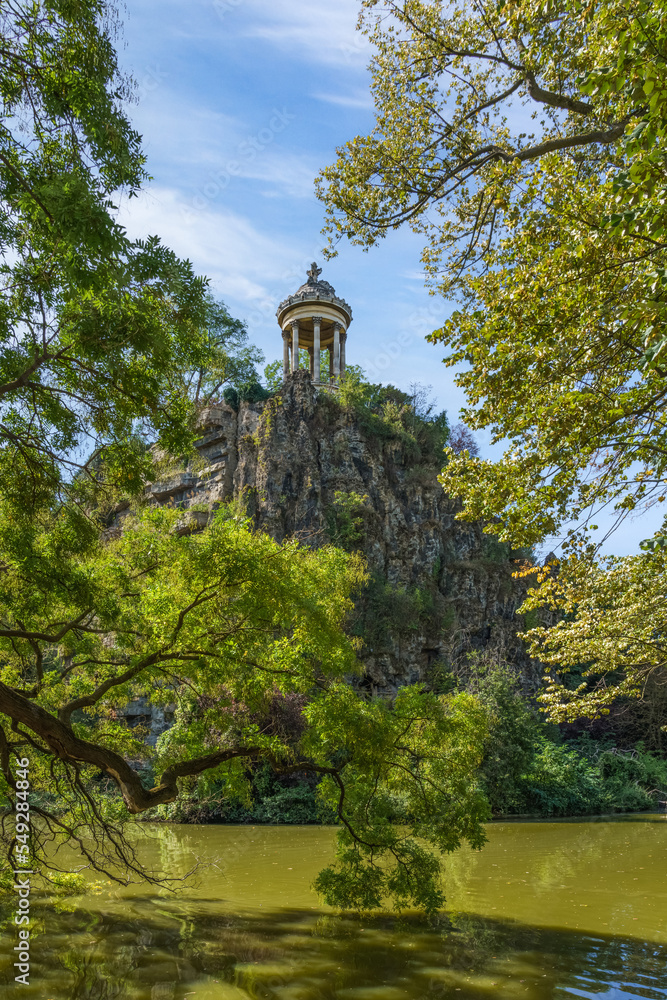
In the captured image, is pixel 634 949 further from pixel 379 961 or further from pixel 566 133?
pixel 566 133

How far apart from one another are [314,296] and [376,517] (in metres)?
13.8

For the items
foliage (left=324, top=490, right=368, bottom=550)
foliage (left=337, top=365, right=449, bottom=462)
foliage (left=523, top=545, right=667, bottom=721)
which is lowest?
foliage (left=523, top=545, right=667, bottom=721)

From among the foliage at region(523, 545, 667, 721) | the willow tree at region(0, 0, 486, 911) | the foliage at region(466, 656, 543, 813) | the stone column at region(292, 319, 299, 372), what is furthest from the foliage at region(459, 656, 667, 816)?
the stone column at region(292, 319, 299, 372)

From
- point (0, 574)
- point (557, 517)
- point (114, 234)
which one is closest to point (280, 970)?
point (0, 574)

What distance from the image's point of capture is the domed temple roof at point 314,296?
35844 millimetres

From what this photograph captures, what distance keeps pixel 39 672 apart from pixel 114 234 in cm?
588

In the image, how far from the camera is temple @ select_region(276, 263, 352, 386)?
117ft

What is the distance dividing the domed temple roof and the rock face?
24.4 ft

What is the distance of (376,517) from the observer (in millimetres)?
28781

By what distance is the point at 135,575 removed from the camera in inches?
323

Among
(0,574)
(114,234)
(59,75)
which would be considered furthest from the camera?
(0,574)

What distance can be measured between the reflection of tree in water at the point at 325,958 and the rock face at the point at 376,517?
57.0 feet

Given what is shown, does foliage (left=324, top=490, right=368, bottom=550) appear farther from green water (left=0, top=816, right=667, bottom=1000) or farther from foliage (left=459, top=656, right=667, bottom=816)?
green water (left=0, top=816, right=667, bottom=1000)

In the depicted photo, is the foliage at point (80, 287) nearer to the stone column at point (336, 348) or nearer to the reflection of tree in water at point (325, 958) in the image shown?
the reflection of tree in water at point (325, 958)
